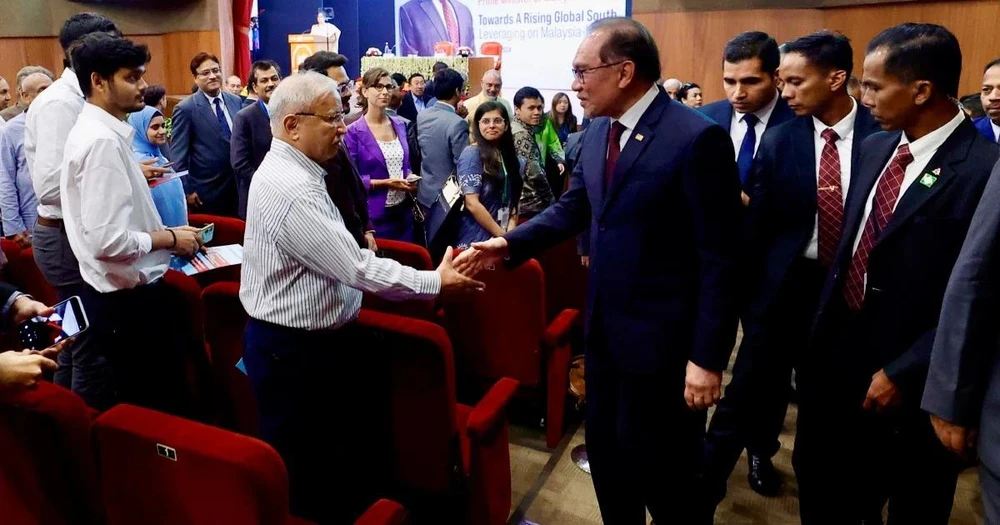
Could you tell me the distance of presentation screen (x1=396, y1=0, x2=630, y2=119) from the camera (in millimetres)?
8773

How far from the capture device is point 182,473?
4.02 feet

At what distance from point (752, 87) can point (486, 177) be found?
1.40 m

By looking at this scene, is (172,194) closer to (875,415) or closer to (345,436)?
(345,436)

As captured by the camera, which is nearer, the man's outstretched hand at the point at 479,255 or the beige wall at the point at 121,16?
the man's outstretched hand at the point at 479,255

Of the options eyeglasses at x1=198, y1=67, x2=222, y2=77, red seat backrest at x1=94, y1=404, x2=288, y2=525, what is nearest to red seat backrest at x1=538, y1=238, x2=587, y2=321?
red seat backrest at x1=94, y1=404, x2=288, y2=525

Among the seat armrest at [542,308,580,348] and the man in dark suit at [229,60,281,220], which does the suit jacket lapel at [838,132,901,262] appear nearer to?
the seat armrest at [542,308,580,348]

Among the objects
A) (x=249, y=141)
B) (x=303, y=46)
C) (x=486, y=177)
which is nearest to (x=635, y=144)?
(x=486, y=177)

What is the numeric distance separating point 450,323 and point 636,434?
38.2 inches

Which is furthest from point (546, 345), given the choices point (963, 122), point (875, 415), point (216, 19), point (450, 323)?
point (216, 19)

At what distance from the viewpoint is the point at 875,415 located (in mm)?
1851

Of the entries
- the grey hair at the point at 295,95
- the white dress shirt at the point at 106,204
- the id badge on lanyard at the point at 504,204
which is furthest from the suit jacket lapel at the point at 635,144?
the id badge on lanyard at the point at 504,204

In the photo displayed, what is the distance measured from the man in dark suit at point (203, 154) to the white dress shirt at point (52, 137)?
1482mm

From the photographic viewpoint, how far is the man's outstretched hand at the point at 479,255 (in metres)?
2.05

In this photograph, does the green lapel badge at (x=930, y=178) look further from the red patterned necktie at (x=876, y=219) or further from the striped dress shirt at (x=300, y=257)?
the striped dress shirt at (x=300, y=257)
